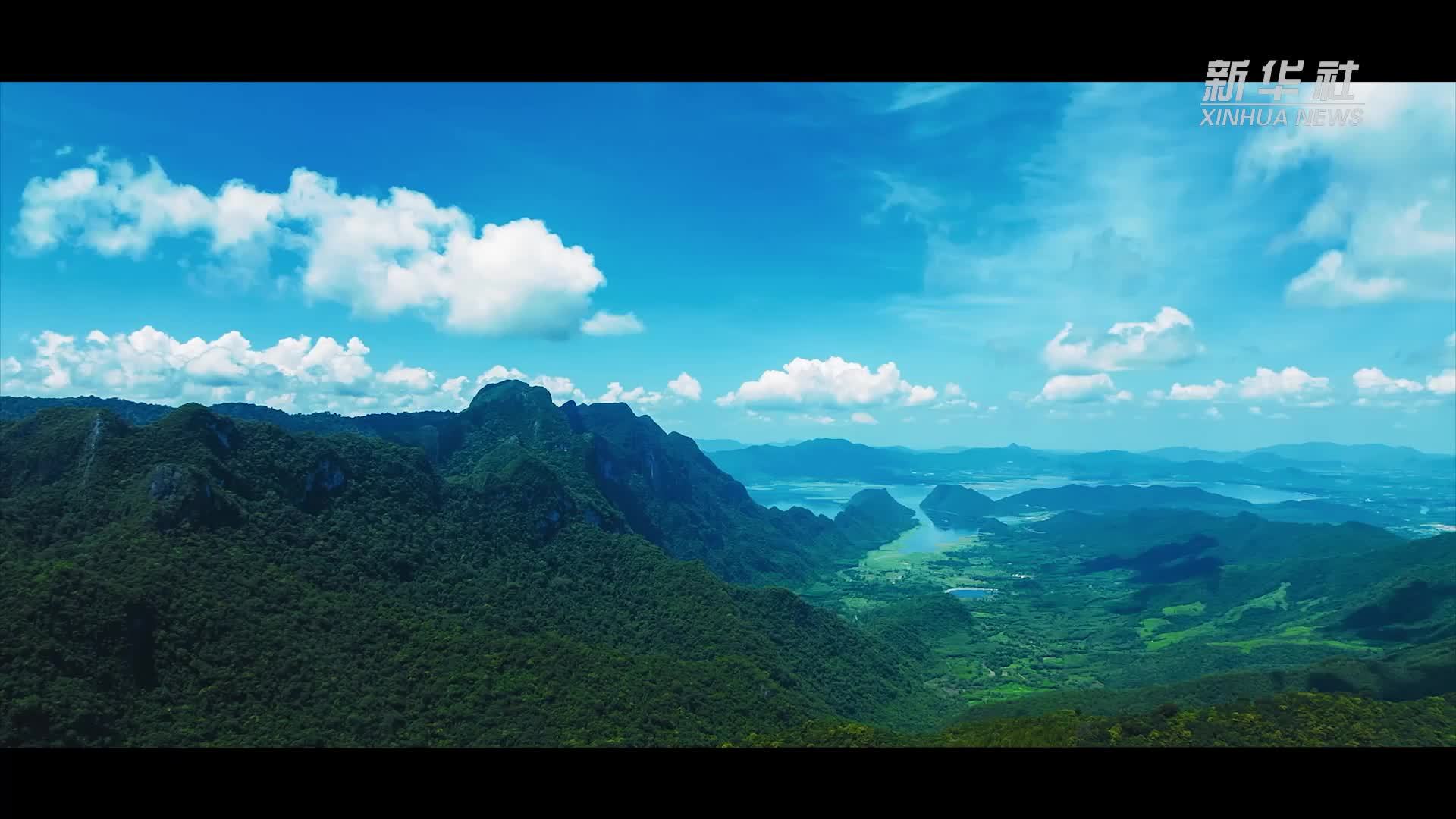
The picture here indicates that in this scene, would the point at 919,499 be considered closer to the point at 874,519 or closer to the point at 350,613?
the point at 874,519

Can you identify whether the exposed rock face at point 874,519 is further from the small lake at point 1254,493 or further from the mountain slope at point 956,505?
the small lake at point 1254,493

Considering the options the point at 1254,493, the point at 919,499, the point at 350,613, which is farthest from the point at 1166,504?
the point at 350,613

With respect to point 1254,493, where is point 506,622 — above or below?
below

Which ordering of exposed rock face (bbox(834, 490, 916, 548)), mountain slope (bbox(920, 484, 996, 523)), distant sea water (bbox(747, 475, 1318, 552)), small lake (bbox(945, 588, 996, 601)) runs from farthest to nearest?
1. mountain slope (bbox(920, 484, 996, 523))
2. distant sea water (bbox(747, 475, 1318, 552))
3. exposed rock face (bbox(834, 490, 916, 548))
4. small lake (bbox(945, 588, 996, 601))

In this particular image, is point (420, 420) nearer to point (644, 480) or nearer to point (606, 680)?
point (644, 480)

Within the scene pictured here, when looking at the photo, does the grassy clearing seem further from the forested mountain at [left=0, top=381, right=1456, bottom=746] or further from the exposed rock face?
the exposed rock face

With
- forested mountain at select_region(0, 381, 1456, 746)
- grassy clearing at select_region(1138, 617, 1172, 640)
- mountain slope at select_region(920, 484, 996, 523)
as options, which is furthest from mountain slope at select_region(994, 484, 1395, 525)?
grassy clearing at select_region(1138, 617, 1172, 640)

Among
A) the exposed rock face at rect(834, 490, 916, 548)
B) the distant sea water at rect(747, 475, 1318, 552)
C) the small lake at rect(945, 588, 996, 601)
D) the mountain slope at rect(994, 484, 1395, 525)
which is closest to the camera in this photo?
the small lake at rect(945, 588, 996, 601)

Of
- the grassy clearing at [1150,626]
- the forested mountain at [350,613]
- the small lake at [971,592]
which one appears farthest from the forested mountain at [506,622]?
the small lake at [971,592]

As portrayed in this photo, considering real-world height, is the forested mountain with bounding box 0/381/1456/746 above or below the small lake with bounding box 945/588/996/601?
above
